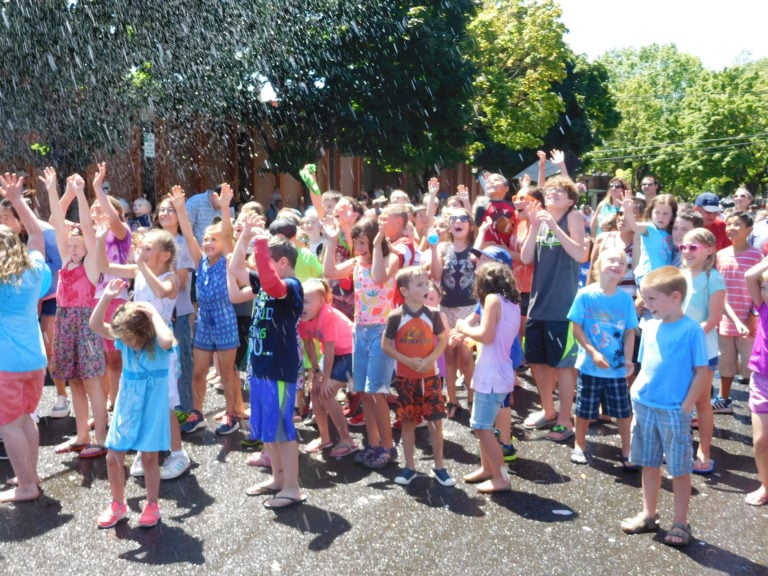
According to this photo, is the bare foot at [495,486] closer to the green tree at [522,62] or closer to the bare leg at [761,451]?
the bare leg at [761,451]

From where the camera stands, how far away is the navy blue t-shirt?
15.9 feet

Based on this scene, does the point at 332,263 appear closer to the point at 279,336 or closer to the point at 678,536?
the point at 279,336

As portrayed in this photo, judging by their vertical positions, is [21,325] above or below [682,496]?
above

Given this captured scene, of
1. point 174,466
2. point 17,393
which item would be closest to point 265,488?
point 174,466

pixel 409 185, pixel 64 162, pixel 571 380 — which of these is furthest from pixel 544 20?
pixel 571 380

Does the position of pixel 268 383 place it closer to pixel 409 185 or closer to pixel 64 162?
pixel 64 162

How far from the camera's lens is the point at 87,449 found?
5723 mm

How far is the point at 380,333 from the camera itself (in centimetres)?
580

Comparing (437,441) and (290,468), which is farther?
(437,441)

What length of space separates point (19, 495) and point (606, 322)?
4011mm

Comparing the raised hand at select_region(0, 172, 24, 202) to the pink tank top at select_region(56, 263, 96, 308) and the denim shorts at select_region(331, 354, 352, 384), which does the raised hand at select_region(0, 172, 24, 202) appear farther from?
the denim shorts at select_region(331, 354, 352, 384)

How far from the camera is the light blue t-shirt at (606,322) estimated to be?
217 inches

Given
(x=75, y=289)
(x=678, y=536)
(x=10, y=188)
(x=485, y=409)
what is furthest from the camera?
(x=75, y=289)

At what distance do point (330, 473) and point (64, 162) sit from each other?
13.7 meters
